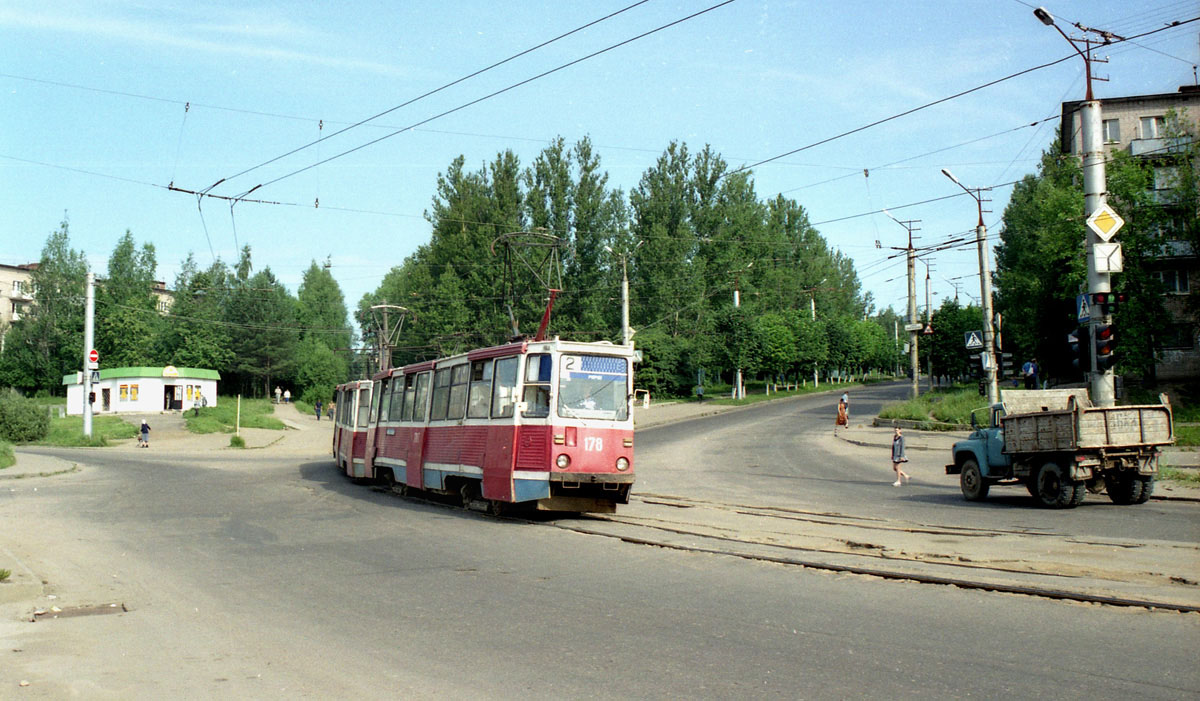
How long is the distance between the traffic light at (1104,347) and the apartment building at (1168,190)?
98.8ft

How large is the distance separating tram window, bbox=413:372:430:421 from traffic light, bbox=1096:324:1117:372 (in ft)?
46.1

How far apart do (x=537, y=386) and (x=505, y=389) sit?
0.90 m

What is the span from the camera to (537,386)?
1540cm

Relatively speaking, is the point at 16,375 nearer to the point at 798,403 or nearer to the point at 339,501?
the point at 798,403

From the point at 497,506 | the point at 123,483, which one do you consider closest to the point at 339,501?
the point at 497,506

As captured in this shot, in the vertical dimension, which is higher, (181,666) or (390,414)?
(390,414)

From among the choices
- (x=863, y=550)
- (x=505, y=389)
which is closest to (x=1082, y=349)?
(x=863, y=550)

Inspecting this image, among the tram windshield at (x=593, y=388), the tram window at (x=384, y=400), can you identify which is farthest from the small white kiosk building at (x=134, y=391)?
the tram windshield at (x=593, y=388)

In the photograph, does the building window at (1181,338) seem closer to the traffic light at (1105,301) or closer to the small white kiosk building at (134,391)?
the traffic light at (1105,301)

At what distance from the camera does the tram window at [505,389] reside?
51.7 ft

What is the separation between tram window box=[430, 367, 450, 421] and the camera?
18828mm

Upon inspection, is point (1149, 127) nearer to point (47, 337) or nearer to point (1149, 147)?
point (1149, 147)

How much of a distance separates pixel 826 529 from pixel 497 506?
5.73 m

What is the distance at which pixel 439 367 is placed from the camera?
19.6 meters
